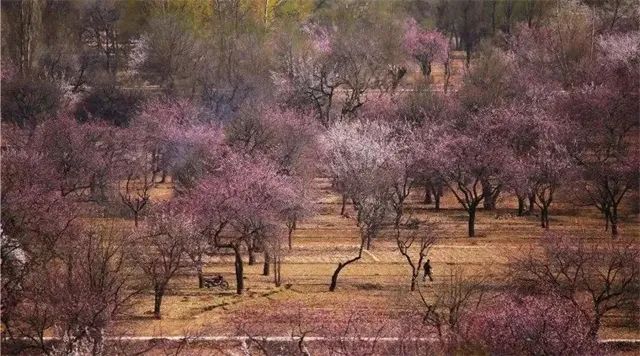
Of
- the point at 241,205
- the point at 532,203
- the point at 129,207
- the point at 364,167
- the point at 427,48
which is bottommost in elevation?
the point at 129,207

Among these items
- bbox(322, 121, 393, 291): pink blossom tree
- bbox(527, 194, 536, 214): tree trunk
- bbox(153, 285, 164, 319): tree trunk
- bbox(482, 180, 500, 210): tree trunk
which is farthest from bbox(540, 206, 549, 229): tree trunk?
bbox(153, 285, 164, 319): tree trunk

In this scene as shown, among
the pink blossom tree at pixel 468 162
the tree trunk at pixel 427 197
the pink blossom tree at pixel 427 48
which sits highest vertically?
the pink blossom tree at pixel 427 48

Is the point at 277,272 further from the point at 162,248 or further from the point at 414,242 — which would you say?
the point at 414,242

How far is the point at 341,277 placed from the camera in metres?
29.7

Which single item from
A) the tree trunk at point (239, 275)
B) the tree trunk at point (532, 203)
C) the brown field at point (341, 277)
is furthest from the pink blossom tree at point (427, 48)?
the tree trunk at point (239, 275)

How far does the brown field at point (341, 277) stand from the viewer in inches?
975

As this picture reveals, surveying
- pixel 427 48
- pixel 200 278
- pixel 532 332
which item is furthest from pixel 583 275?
pixel 427 48

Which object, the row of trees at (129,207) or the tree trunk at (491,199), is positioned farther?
the tree trunk at (491,199)

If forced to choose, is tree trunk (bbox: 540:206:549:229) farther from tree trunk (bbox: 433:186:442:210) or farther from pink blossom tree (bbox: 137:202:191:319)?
pink blossom tree (bbox: 137:202:191:319)

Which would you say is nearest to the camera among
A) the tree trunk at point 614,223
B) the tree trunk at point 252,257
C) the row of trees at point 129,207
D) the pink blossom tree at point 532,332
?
the pink blossom tree at point 532,332

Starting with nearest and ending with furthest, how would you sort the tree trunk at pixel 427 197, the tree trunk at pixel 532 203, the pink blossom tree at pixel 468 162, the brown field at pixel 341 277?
the brown field at pixel 341 277 < the pink blossom tree at pixel 468 162 < the tree trunk at pixel 532 203 < the tree trunk at pixel 427 197

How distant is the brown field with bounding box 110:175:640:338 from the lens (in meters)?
24.8

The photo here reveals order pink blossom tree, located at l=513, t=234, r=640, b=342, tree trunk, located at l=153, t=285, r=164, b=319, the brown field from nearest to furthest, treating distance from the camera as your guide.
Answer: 1. pink blossom tree, located at l=513, t=234, r=640, b=342
2. the brown field
3. tree trunk, located at l=153, t=285, r=164, b=319

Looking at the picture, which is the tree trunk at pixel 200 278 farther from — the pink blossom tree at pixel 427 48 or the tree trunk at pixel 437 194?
the pink blossom tree at pixel 427 48
